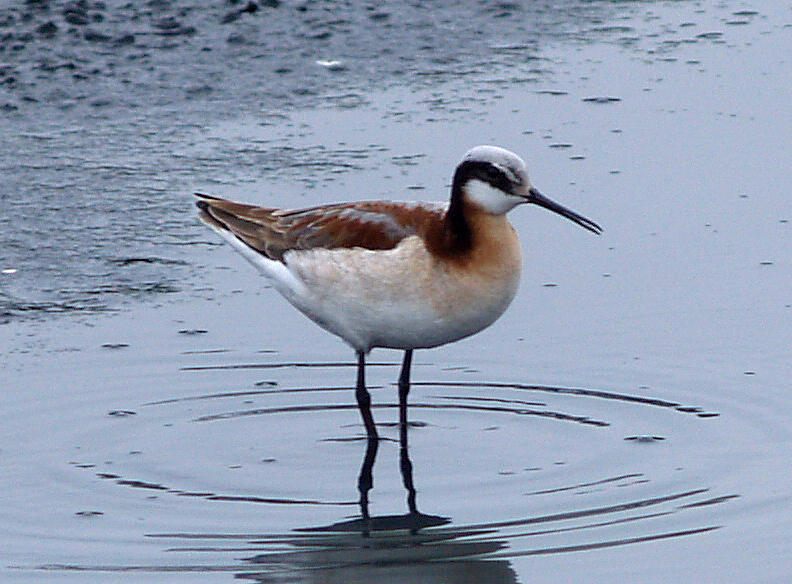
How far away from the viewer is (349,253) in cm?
762

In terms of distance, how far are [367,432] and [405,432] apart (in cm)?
17

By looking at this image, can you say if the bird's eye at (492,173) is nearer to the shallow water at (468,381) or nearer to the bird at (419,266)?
the bird at (419,266)

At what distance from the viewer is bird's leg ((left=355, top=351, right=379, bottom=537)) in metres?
7.12

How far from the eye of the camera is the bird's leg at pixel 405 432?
7.05 m

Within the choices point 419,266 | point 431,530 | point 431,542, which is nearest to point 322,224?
point 419,266

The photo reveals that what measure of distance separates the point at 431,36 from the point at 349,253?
549 cm

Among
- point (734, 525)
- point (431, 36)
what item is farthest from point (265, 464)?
point (431, 36)

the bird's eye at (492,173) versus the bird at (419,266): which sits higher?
the bird's eye at (492,173)

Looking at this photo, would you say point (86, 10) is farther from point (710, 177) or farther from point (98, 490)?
point (98, 490)

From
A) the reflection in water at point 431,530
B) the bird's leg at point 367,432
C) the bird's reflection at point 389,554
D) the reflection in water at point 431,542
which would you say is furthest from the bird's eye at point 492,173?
the bird's reflection at point 389,554

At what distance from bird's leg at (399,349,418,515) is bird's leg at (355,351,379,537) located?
0.12 m

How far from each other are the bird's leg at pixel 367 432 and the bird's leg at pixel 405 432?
0.12 meters

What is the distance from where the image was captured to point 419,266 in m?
7.41

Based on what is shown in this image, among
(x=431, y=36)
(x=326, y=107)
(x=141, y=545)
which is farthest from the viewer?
(x=431, y=36)
